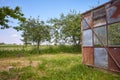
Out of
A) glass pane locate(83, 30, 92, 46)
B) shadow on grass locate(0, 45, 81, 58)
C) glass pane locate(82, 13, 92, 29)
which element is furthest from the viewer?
shadow on grass locate(0, 45, 81, 58)

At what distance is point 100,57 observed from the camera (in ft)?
33.0

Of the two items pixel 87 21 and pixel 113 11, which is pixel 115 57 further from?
pixel 87 21

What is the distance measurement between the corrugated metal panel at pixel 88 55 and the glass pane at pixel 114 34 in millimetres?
1972

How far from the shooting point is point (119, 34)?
859 cm

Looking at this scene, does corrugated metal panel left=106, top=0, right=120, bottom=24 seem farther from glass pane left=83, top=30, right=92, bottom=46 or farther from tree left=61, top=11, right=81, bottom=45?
tree left=61, top=11, right=81, bottom=45

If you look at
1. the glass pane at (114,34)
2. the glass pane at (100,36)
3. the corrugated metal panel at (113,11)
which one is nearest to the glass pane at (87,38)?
the glass pane at (100,36)

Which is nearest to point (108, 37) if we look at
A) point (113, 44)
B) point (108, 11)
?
point (113, 44)

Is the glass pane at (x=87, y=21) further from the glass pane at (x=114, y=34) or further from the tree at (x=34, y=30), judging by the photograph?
the tree at (x=34, y=30)

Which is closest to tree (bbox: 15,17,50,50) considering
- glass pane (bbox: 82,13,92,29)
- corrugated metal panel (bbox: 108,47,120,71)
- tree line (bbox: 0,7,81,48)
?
tree line (bbox: 0,7,81,48)

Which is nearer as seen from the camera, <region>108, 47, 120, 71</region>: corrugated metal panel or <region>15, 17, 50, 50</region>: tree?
<region>108, 47, 120, 71</region>: corrugated metal panel

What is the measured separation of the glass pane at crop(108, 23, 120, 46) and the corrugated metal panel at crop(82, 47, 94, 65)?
1972 millimetres

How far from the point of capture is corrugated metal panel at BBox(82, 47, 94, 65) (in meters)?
11.0

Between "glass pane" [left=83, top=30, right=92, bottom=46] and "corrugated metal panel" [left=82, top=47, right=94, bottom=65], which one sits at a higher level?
"glass pane" [left=83, top=30, right=92, bottom=46]

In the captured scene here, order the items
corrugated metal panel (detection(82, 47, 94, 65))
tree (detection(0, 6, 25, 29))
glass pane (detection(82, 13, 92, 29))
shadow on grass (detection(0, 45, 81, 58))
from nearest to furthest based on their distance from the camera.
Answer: tree (detection(0, 6, 25, 29)), corrugated metal panel (detection(82, 47, 94, 65)), glass pane (detection(82, 13, 92, 29)), shadow on grass (detection(0, 45, 81, 58))
